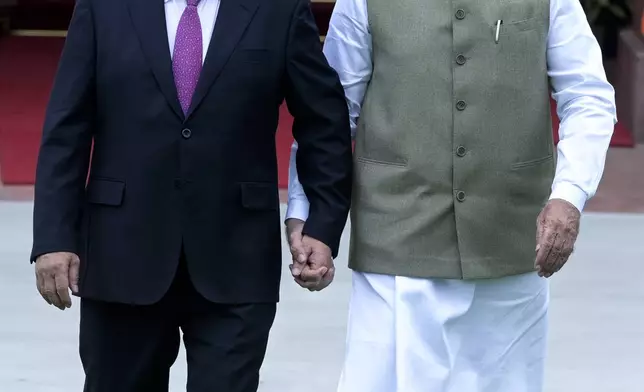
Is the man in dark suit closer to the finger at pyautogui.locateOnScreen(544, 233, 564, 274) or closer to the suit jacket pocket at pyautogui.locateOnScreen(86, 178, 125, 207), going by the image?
the suit jacket pocket at pyautogui.locateOnScreen(86, 178, 125, 207)

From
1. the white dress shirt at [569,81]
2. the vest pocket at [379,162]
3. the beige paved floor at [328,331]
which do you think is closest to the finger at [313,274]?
the vest pocket at [379,162]

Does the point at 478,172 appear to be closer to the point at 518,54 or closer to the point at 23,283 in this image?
the point at 518,54

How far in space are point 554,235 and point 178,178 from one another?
3.01 feet

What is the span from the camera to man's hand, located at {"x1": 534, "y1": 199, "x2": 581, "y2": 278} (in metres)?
3.44

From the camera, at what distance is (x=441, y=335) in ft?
11.8

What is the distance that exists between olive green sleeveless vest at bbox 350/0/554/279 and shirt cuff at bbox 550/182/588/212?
0.46 ft

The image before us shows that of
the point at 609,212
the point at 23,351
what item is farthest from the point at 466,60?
the point at 609,212

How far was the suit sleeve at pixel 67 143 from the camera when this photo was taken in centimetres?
357

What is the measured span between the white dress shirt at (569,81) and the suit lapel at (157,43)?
0.45m

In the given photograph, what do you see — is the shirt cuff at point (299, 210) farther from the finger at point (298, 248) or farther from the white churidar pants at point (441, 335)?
the white churidar pants at point (441, 335)

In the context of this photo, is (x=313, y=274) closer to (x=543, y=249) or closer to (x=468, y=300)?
(x=468, y=300)

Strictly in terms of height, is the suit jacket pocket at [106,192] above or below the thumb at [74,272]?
above

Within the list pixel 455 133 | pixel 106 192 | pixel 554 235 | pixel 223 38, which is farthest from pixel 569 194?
pixel 106 192

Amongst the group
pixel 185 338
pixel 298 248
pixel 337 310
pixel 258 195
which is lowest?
pixel 337 310
